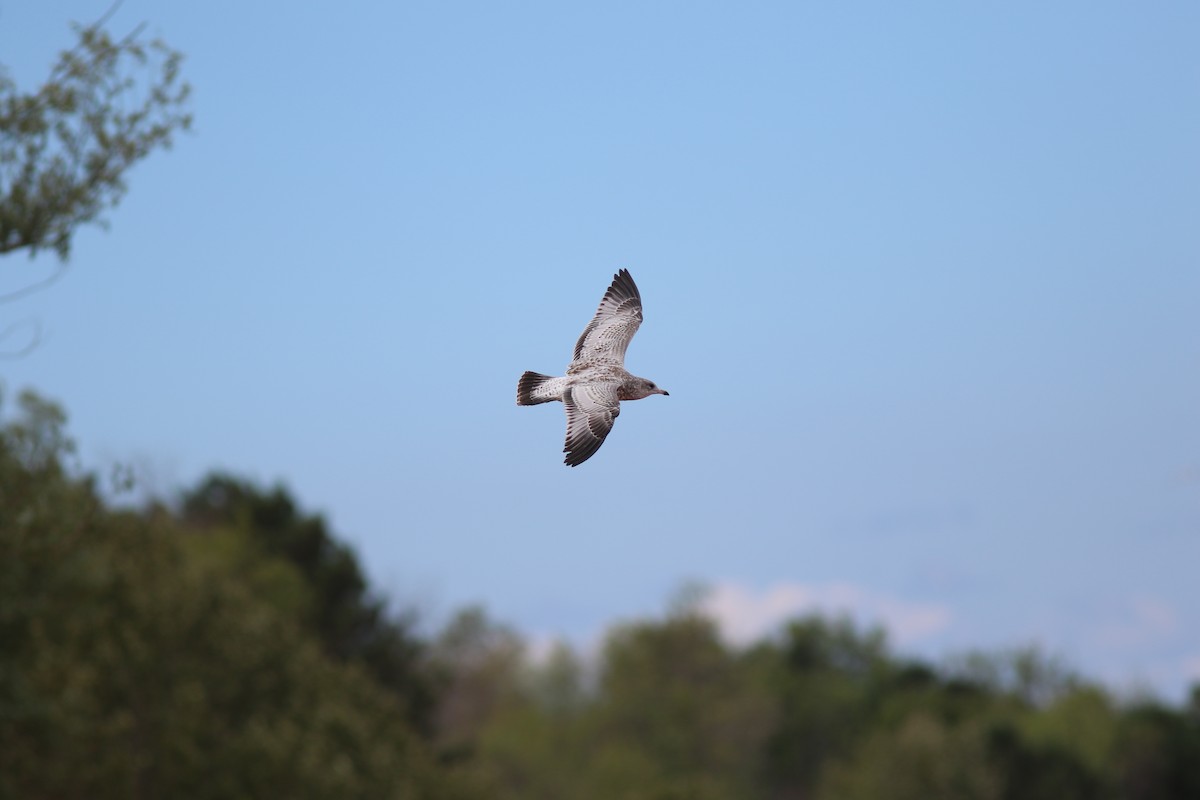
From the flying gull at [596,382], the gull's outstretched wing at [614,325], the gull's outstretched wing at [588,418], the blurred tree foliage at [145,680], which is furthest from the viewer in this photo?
the blurred tree foliage at [145,680]

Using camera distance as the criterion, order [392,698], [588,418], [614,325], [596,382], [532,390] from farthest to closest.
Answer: [392,698], [614,325], [532,390], [596,382], [588,418]

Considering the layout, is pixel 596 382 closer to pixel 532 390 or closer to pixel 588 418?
pixel 588 418

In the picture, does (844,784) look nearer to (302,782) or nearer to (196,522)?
(196,522)

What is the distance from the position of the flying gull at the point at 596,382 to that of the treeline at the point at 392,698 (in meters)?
15.3

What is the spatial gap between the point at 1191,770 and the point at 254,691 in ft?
247

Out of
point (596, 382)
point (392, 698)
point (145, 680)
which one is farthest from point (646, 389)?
point (392, 698)

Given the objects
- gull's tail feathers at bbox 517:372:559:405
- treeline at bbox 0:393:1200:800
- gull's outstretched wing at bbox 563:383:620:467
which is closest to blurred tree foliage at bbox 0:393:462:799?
treeline at bbox 0:393:1200:800

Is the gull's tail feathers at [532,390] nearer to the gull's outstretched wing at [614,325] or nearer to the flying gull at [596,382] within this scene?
the flying gull at [596,382]

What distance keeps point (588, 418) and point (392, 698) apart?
190 ft

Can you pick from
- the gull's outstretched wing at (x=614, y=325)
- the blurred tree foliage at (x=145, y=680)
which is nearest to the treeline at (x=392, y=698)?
the blurred tree foliage at (x=145, y=680)

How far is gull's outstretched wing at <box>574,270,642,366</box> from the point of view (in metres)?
15.4

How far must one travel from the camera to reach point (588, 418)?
41.8ft

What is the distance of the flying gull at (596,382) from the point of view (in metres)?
12.7

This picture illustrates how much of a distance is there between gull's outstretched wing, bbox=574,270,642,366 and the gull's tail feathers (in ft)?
1.24
